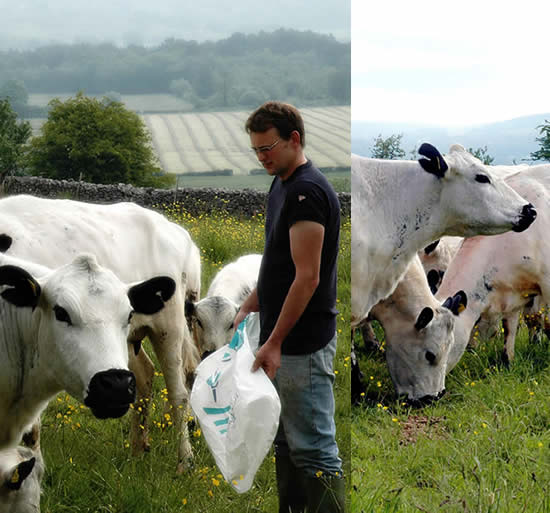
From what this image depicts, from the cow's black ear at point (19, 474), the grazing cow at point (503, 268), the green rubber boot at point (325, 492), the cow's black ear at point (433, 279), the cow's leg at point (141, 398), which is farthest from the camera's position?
the cow's black ear at point (433, 279)

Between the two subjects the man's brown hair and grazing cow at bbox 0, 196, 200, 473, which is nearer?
the man's brown hair

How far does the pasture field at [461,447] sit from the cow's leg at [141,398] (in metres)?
0.81

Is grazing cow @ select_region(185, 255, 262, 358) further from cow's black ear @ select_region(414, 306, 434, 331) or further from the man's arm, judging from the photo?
the man's arm

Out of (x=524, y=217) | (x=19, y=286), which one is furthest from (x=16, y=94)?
(x=524, y=217)

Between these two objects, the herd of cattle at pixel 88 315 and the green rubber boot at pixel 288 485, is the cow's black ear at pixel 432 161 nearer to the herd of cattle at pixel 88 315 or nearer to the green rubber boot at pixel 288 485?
the herd of cattle at pixel 88 315

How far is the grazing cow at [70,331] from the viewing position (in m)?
2.03

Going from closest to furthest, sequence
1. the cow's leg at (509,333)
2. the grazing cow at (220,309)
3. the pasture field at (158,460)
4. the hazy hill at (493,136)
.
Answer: the pasture field at (158,460) < the hazy hill at (493,136) < the grazing cow at (220,309) < the cow's leg at (509,333)

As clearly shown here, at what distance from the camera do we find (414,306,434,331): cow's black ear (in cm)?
389

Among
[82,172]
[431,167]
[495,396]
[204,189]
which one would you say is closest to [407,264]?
[431,167]

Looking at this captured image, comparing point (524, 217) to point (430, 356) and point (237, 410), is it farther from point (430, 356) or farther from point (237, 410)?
point (237, 410)

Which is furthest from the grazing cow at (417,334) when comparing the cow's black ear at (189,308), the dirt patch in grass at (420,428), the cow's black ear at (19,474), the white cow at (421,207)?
the cow's black ear at (19,474)

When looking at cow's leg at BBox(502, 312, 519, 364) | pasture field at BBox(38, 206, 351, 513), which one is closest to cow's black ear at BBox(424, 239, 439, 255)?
cow's leg at BBox(502, 312, 519, 364)

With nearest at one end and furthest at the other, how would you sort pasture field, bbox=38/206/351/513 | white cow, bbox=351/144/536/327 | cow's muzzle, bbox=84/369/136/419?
cow's muzzle, bbox=84/369/136/419 < pasture field, bbox=38/206/351/513 < white cow, bbox=351/144/536/327

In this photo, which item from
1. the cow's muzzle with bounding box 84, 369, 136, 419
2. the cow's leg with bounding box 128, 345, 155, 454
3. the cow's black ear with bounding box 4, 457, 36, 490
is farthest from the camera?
the cow's leg with bounding box 128, 345, 155, 454
